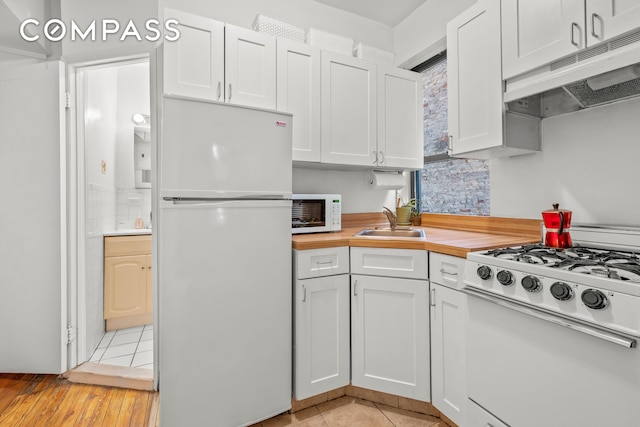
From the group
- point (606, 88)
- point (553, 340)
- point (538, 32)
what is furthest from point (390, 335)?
point (538, 32)

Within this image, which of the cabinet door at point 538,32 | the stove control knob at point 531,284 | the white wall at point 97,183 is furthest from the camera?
the white wall at point 97,183

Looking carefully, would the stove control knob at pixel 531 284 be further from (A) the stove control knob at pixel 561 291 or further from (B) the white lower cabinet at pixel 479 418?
(B) the white lower cabinet at pixel 479 418

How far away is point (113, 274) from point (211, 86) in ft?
6.45

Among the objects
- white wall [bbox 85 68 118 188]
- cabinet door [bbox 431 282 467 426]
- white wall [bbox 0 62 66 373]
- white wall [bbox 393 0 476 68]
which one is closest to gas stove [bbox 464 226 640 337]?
cabinet door [bbox 431 282 467 426]

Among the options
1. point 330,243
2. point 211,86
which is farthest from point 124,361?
point 211,86

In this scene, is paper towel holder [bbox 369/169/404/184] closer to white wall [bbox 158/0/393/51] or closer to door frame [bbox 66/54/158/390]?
white wall [bbox 158/0/393/51]

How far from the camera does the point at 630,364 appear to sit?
86cm

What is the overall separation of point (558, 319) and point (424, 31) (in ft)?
7.78

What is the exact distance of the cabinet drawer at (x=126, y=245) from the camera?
2.70 meters

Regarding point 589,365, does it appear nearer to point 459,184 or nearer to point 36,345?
point 459,184

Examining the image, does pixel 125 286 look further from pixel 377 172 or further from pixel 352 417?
pixel 377 172

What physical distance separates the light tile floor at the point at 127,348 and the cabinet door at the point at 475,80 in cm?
266

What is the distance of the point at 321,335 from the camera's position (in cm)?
172

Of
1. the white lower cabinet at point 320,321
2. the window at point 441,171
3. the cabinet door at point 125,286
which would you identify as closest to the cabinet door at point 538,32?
the window at point 441,171
